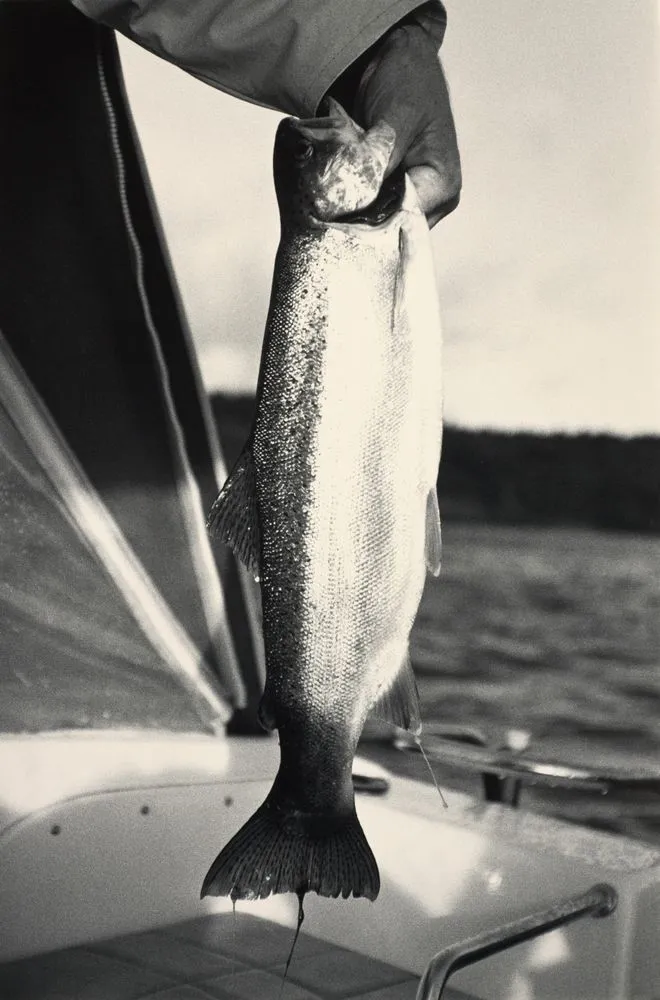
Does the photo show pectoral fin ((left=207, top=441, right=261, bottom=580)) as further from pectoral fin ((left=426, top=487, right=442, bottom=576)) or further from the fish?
pectoral fin ((left=426, top=487, right=442, bottom=576))

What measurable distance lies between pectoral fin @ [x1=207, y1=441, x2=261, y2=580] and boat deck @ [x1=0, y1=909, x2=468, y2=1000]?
1064 mm

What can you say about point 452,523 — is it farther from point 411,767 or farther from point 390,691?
point 390,691

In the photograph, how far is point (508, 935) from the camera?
1.58m

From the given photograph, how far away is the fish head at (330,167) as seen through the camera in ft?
3.88

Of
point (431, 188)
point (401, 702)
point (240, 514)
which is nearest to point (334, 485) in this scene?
point (240, 514)

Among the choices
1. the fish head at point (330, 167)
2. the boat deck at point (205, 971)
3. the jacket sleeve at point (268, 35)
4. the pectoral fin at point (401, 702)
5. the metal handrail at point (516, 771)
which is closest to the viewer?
the fish head at point (330, 167)

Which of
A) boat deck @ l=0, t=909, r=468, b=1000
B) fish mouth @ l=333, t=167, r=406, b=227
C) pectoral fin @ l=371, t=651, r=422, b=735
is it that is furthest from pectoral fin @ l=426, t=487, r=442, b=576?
boat deck @ l=0, t=909, r=468, b=1000

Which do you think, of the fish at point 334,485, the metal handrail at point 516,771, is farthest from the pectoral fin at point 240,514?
the metal handrail at point 516,771

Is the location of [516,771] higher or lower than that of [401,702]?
lower

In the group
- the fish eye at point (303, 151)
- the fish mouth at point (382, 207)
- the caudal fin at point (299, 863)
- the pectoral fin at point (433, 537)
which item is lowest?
the caudal fin at point (299, 863)

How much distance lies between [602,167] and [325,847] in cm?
154

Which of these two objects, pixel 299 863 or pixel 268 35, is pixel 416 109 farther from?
pixel 299 863

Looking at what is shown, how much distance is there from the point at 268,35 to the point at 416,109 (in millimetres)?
315

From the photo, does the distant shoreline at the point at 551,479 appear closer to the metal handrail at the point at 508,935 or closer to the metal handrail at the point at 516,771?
the metal handrail at the point at 516,771
